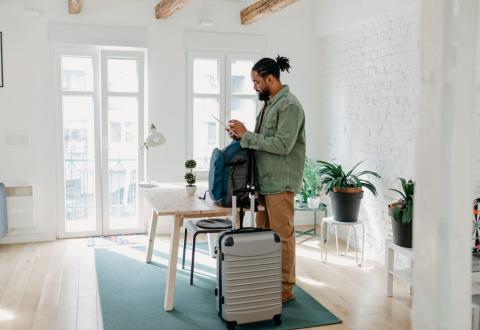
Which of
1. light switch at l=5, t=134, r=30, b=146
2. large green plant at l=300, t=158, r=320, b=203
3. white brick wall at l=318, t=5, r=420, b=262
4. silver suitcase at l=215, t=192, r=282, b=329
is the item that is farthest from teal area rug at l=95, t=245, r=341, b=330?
light switch at l=5, t=134, r=30, b=146

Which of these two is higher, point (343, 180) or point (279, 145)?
point (279, 145)

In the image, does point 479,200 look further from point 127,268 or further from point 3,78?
point 3,78

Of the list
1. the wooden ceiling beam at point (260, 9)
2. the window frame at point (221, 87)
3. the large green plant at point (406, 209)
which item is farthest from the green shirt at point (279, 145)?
the window frame at point (221, 87)

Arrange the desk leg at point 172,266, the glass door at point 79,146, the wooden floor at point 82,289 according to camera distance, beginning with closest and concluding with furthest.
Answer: the wooden floor at point 82,289 → the desk leg at point 172,266 → the glass door at point 79,146

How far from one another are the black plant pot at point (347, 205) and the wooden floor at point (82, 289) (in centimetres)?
42

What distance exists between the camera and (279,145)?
10.6 feet

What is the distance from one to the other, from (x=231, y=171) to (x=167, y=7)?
7.33 feet

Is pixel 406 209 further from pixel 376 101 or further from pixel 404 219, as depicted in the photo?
pixel 376 101

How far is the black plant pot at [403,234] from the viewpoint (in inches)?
138

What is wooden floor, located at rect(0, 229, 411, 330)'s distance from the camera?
326 centimetres

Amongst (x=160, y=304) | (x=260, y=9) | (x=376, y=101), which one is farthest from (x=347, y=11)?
(x=160, y=304)

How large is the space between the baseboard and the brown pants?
2711mm

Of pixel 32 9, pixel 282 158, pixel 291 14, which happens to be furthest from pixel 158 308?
pixel 291 14

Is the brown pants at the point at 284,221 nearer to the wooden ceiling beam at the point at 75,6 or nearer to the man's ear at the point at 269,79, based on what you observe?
the man's ear at the point at 269,79
